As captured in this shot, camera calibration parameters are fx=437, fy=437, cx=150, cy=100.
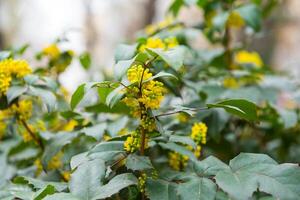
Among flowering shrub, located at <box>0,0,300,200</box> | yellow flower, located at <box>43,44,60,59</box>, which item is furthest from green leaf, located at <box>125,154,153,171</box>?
yellow flower, located at <box>43,44,60,59</box>

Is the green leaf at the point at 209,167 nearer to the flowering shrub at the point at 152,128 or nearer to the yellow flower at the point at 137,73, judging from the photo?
the flowering shrub at the point at 152,128

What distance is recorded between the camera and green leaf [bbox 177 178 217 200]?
2.57 feet

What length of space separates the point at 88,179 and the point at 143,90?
202 millimetres

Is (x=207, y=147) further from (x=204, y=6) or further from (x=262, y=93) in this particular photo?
(x=204, y=6)

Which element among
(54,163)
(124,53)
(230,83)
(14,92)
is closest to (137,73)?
(124,53)

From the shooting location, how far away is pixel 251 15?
1547 mm

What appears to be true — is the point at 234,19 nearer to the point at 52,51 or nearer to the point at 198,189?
the point at 52,51

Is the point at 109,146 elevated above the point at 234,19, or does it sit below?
below

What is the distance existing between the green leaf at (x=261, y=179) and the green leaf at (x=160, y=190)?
0.10m

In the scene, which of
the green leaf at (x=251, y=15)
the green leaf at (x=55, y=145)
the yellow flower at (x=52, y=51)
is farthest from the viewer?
the green leaf at (x=251, y=15)

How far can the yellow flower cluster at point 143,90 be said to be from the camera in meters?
0.83

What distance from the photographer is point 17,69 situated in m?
1.12

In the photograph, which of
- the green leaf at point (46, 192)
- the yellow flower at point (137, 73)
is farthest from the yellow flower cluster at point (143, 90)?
the green leaf at point (46, 192)

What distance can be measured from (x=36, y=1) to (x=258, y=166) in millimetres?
7302
